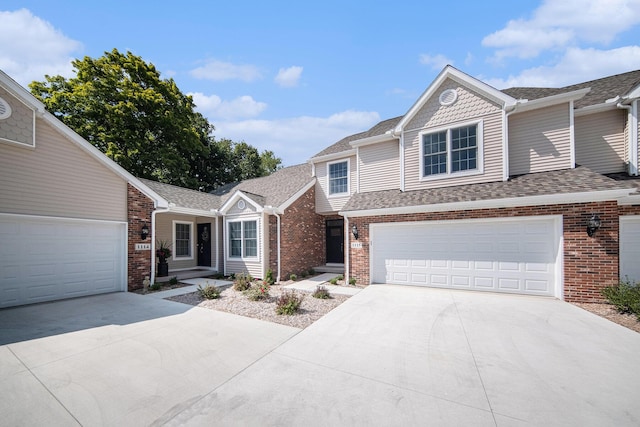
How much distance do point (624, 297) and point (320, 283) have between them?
844cm

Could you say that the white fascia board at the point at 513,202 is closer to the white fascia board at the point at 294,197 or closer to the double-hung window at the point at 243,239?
the white fascia board at the point at 294,197

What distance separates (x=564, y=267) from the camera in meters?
7.13

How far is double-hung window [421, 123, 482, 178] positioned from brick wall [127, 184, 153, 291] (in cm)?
1082

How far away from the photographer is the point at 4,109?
6.69 m

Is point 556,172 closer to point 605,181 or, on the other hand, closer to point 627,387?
point 605,181

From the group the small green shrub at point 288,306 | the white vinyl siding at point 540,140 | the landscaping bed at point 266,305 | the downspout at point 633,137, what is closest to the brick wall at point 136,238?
the landscaping bed at point 266,305

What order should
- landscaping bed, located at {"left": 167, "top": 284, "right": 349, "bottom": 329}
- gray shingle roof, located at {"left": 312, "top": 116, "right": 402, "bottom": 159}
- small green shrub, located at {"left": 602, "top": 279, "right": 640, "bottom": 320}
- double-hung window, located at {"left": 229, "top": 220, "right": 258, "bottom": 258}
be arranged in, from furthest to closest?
gray shingle roof, located at {"left": 312, "top": 116, "right": 402, "bottom": 159} < double-hung window, located at {"left": 229, "top": 220, "right": 258, "bottom": 258} < landscaping bed, located at {"left": 167, "top": 284, "right": 349, "bottom": 329} < small green shrub, located at {"left": 602, "top": 279, "right": 640, "bottom": 320}

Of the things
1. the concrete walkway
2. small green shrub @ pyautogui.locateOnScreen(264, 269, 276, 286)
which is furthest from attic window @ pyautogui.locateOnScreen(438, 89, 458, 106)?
small green shrub @ pyautogui.locateOnScreen(264, 269, 276, 286)

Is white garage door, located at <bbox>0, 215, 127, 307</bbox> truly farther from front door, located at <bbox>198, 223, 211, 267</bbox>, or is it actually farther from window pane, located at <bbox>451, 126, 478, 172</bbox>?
window pane, located at <bbox>451, 126, 478, 172</bbox>

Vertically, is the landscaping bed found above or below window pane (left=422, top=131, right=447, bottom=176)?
below

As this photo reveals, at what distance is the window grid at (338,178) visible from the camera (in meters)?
12.8

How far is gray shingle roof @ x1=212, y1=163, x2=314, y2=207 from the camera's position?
11.7 metres

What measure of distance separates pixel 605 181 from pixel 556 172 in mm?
1333

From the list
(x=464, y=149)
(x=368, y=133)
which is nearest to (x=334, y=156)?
(x=368, y=133)
